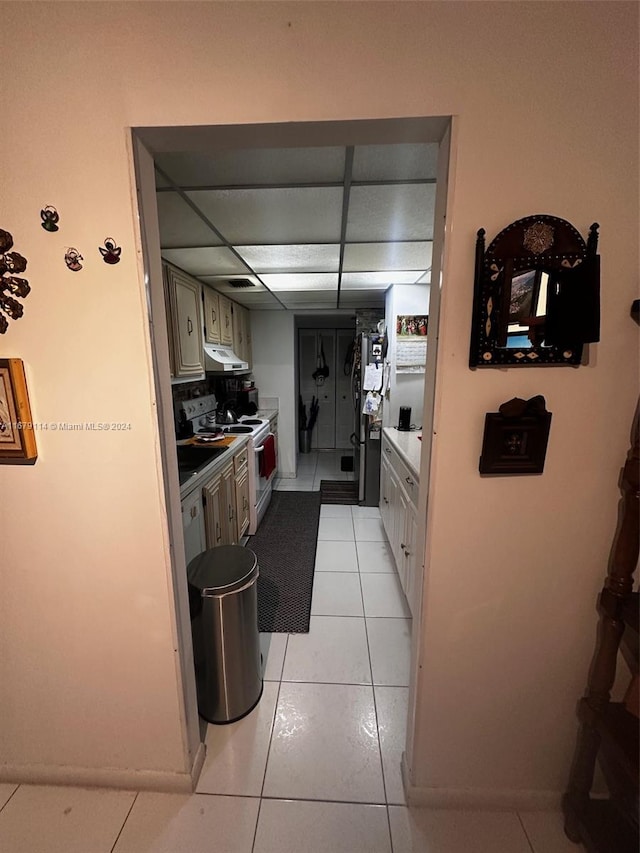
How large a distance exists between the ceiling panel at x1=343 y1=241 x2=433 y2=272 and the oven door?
5.58 ft

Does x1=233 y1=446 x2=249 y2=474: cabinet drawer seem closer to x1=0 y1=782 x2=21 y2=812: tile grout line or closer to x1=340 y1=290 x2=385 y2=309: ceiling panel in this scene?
x1=0 y1=782 x2=21 y2=812: tile grout line

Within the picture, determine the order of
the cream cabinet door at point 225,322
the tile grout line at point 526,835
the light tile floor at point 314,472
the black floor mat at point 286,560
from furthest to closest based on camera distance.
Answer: the light tile floor at point 314,472 < the cream cabinet door at point 225,322 < the black floor mat at point 286,560 < the tile grout line at point 526,835

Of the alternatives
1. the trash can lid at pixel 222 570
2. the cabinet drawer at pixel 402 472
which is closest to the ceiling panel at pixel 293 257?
the cabinet drawer at pixel 402 472

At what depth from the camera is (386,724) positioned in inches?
54.3

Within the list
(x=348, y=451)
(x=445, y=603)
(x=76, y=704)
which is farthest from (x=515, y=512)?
(x=348, y=451)

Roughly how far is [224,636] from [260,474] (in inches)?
73.6

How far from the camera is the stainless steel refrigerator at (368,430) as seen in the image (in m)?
3.22

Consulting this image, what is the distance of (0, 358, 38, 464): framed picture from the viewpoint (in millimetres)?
892

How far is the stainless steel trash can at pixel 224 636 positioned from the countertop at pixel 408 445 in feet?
3.16

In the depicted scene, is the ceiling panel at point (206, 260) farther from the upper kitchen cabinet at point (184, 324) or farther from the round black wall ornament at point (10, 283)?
the round black wall ornament at point (10, 283)

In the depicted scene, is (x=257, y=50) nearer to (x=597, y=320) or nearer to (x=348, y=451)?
(x=597, y=320)

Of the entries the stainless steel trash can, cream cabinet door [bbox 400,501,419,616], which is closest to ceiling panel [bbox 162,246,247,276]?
the stainless steel trash can

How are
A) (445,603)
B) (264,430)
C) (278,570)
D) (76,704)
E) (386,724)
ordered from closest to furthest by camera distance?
(445,603) < (76,704) < (386,724) < (278,570) < (264,430)

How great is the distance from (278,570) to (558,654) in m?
1.80
